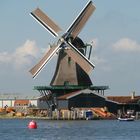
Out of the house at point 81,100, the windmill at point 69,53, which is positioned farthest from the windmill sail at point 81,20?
the house at point 81,100

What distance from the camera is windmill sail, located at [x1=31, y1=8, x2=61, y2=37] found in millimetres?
124312

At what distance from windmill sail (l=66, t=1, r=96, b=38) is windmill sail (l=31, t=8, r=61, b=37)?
195 cm

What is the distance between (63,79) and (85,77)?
3358mm

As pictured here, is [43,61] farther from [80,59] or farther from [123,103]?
[123,103]

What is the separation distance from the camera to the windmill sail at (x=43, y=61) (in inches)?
4796

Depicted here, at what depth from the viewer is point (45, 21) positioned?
4902 inches

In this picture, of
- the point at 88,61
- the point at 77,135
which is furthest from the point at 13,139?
the point at 88,61

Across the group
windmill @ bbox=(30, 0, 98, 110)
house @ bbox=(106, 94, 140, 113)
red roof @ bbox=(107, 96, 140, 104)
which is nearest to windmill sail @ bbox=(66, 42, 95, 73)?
windmill @ bbox=(30, 0, 98, 110)

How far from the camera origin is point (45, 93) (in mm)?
127875

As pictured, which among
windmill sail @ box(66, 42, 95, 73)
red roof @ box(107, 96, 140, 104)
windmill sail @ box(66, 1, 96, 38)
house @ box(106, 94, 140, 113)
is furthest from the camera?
red roof @ box(107, 96, 140, 104)

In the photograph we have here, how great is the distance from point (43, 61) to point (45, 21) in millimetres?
6259

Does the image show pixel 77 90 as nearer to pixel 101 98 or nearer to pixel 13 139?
pixel 101 98

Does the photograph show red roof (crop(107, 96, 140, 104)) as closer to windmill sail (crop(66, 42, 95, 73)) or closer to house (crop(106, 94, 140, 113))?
house (crop(106, 94, 140, 113))

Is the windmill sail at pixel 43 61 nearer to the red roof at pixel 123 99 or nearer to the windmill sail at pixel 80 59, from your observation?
the windmill sail at pixel 80 59
